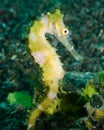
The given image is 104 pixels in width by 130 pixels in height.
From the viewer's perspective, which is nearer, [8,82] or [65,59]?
[8,82]

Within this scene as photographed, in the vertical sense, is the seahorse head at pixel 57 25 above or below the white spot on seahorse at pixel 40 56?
above

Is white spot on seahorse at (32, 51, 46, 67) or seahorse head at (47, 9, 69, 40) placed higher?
seahorse head at (47, 9, 69, 40)

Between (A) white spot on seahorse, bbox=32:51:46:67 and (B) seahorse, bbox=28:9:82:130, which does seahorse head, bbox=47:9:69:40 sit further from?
(A) white spot on seahorse, bbox=32:51:46:67

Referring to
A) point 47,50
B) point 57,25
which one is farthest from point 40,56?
point 57,25

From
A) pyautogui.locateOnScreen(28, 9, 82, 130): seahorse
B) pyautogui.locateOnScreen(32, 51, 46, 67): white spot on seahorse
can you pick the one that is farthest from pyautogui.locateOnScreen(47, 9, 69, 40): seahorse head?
pyautogui.locateOnScreen(32, 51, 46, 67): white spot on seahorse

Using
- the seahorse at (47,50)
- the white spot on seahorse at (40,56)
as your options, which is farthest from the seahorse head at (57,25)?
the white spot on seahorse at (40,56)

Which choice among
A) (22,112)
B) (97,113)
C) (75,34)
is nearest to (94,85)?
(97,113)

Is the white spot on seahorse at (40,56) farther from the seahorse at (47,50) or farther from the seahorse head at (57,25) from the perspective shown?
the seahorse head at (57,25)

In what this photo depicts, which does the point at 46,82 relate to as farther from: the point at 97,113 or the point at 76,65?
the point at 76,65
